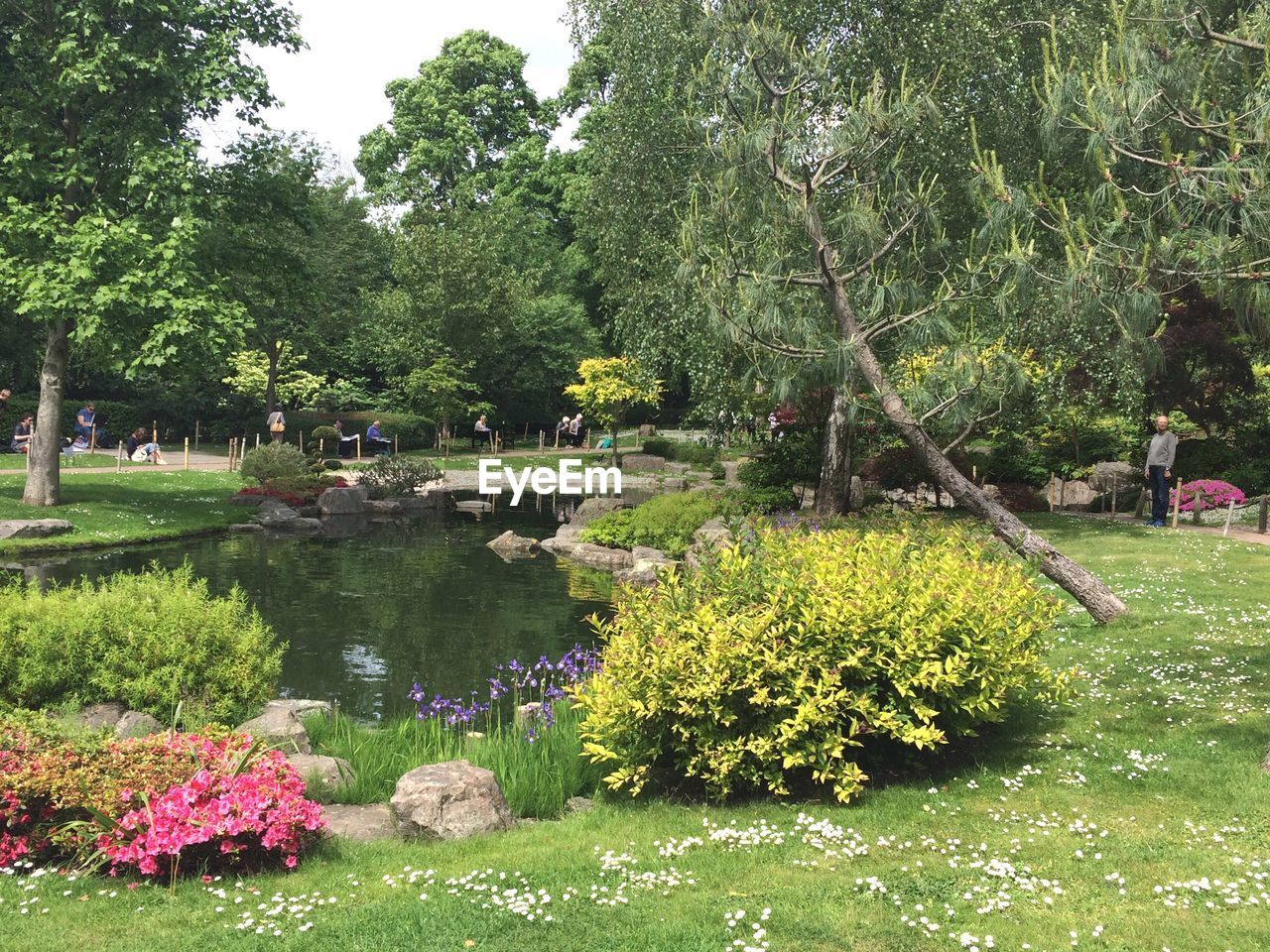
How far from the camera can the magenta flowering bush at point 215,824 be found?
5.59 meters

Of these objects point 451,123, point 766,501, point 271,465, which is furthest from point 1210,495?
point 451,123

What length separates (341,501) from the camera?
90.8 feet

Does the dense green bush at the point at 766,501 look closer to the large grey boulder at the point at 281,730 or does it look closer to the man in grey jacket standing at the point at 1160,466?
the man in grey jacket standing at the point at 1160,466

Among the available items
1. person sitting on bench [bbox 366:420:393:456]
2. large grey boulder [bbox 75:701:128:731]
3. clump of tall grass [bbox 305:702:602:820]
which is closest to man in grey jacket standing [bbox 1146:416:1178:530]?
clump of tall grass [bbox 305:702:602:820]

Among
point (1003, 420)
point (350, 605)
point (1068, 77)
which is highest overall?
point (1068, 77)

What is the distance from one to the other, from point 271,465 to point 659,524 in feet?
43.8

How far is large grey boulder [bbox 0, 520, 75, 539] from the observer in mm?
18906

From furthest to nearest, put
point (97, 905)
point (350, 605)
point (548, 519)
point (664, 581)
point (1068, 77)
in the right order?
1. point (548, 519)
2. point (350, 605)
3. point (1068, 77)
4. point (664, 581)
5. point (97, 905)

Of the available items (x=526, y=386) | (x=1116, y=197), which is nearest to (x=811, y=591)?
(x=1116, y=197)

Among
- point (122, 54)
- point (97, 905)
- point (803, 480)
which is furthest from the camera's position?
point (803, 480)

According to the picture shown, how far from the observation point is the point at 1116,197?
7750 millimetres

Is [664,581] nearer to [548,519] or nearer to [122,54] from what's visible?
[122,54]

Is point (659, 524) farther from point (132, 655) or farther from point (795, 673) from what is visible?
point (795, 673)

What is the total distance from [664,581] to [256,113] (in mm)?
19590
